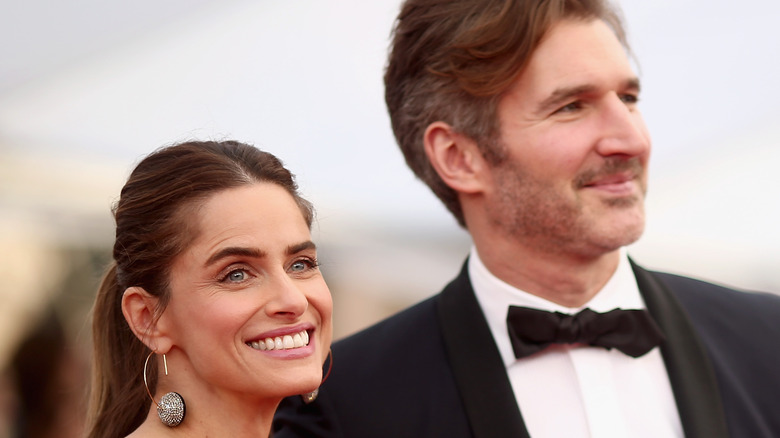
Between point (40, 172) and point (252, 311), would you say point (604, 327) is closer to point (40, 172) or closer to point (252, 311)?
point (252, 311)

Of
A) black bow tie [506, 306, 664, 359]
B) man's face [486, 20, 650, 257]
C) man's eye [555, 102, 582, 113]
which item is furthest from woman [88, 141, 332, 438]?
man's eye [555, 102, 582, 113]

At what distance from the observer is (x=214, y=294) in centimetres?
198

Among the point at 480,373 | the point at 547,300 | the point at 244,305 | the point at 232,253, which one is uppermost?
the point at 232,253

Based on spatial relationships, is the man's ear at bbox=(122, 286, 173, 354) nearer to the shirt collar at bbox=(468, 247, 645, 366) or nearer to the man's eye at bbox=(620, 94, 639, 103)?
the shirt collar at bbox=(468, 247, 645, 366)

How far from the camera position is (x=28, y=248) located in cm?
601

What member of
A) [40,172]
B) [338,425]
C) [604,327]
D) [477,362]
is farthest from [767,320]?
[40,172]

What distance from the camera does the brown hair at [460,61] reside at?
2834 mm

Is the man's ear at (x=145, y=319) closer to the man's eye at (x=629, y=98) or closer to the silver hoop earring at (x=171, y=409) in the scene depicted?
the silver hoop earring at (x=171, y=409)

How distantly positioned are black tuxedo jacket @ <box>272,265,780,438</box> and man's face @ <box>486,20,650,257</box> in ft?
0.94

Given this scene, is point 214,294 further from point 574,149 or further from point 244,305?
point 574,149

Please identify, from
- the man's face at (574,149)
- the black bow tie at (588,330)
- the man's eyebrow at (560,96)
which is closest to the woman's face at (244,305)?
the black bow tie at (588,330)

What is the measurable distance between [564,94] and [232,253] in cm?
123

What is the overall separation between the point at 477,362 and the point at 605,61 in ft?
3.17

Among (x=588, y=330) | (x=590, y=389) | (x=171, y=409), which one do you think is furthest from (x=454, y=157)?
(x=171, y=409)
